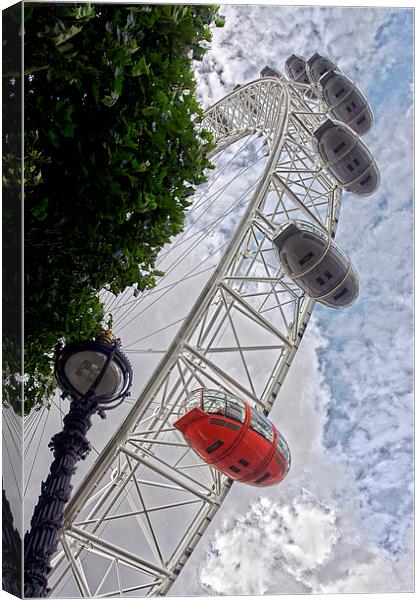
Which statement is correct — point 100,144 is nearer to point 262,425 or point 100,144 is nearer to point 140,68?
point 140,68

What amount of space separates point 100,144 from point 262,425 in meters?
5.48

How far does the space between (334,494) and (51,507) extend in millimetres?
4114

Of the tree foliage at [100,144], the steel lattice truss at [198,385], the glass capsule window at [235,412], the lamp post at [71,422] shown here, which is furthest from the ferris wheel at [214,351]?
the tree foliage at [100,144]

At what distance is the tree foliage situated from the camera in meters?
8.69

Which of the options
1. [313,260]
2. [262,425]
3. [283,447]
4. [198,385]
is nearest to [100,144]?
[198,385]

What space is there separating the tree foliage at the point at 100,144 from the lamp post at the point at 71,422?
107 cm

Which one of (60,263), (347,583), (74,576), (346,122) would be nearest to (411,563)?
(347,583)

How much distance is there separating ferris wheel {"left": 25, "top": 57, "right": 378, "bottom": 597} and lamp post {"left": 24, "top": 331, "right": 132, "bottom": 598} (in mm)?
650

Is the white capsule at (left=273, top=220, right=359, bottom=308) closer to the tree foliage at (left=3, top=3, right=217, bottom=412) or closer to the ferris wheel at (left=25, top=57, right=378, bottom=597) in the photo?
the ferris wheel at (left=25, top=57, right=378, bottom=597)

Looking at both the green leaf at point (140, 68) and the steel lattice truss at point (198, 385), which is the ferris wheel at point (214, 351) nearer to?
the steel lattice truss at point (198, 385)

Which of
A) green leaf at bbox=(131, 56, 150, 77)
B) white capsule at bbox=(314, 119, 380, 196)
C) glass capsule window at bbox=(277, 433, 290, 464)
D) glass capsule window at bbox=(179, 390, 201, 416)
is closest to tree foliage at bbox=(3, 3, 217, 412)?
green leaf at bbox=(131, 56, 150, 77)

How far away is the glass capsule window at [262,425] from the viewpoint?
12375mm

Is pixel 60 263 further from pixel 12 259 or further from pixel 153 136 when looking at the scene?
pixel 153 136

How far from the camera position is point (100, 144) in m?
9.17
